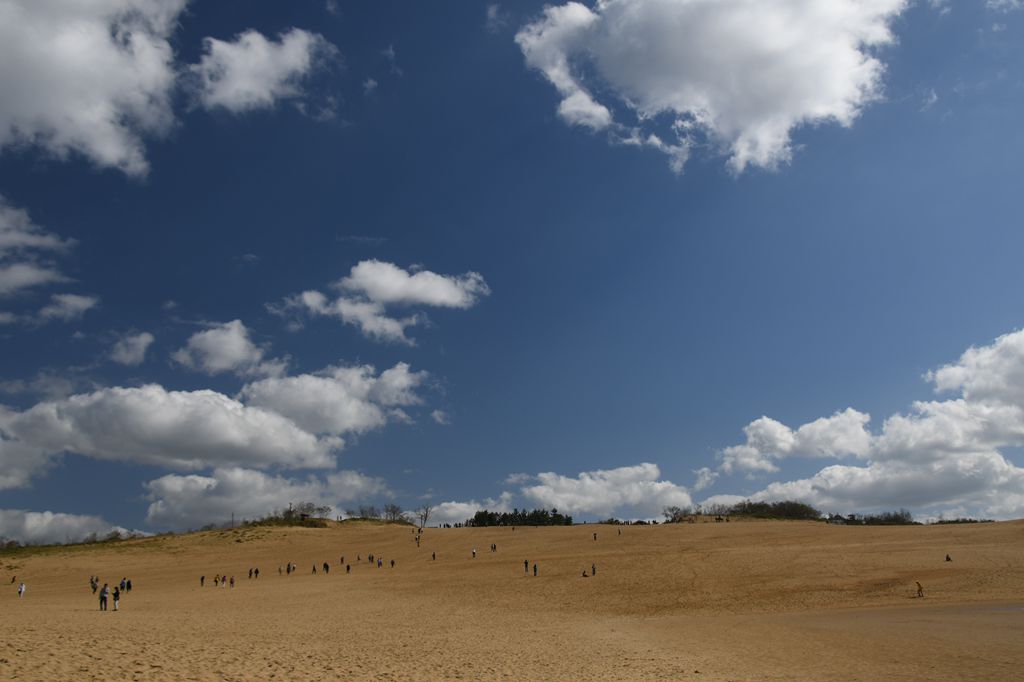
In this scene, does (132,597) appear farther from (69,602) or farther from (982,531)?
(982,531)

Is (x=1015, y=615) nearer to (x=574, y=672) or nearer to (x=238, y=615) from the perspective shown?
(x=574, y=672)

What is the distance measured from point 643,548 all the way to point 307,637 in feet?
157

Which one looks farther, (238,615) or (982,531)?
(982,531)

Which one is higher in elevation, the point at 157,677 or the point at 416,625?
the point at 157,677

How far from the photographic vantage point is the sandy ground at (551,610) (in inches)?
745

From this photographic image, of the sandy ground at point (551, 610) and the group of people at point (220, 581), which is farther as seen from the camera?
the group of people at point (220, 581)

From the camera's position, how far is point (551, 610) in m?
40.0

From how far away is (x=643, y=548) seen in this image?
220 ft

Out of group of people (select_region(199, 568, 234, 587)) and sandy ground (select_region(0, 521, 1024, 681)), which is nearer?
sandy ground (select_region(0, 521, 1024, 681))

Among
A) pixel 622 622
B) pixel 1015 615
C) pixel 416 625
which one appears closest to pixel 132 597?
pixel 416 625

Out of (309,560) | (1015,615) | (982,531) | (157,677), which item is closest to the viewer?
(157,677)

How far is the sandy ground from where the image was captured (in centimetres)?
1892

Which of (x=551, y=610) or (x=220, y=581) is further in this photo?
(x=220, y=581)

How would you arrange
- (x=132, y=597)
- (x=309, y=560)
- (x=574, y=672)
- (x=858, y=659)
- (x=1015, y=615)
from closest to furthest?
(x=574, y=672) → (x=858, y=659) → (x=1015, y=615) → (x=132, y=597) → (x=309, y=560)
